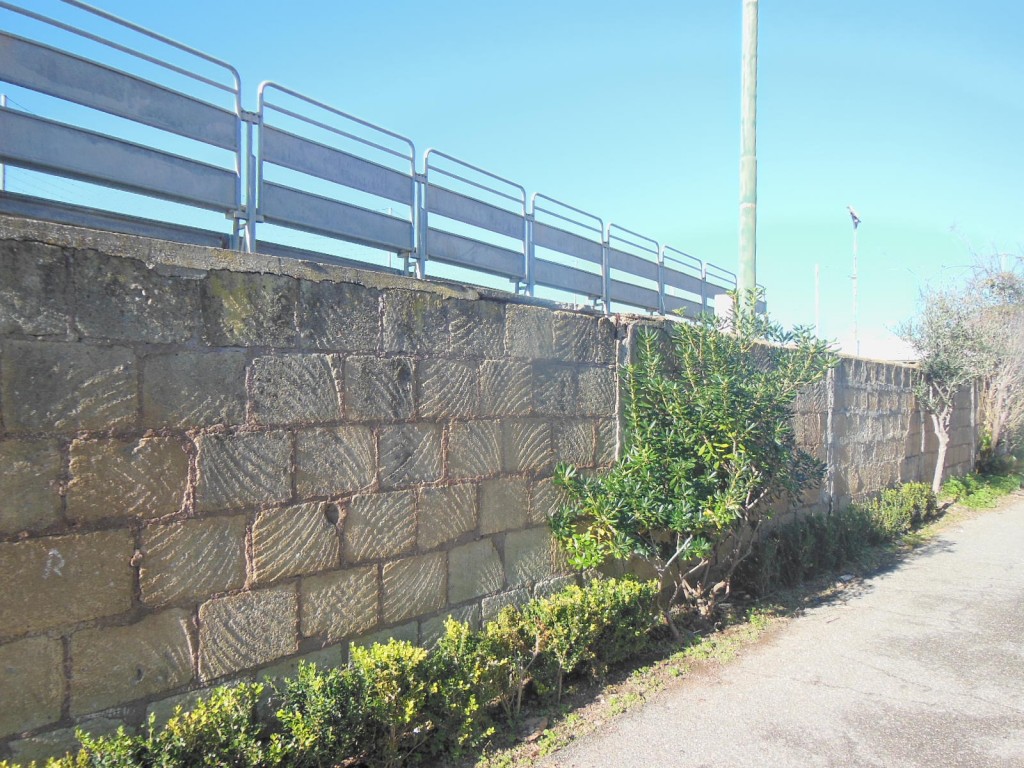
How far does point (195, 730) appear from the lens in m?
2.64

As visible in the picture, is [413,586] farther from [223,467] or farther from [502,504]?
[223,467]

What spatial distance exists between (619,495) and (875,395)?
6014 millimetres

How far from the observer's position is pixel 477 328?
4039 mm

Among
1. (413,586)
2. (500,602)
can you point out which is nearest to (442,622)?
(413,586)

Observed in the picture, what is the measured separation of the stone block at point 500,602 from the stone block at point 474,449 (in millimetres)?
690

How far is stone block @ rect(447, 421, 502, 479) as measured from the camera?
390 centimetres

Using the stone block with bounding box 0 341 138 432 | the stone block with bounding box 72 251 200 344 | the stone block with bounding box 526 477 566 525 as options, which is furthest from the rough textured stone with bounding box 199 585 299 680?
the stone block with bounding box 526 477 566 525

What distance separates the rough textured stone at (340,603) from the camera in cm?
324

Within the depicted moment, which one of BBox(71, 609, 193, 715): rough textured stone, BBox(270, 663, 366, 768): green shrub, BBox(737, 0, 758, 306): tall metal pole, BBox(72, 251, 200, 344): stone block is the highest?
BBox(737, 0, 758, 306): tall metal pole

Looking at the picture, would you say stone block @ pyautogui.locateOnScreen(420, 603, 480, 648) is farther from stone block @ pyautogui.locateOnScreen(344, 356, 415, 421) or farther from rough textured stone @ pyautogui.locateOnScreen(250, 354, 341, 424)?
rough textured stone @ pyautogui.locateOnScreen(250, 354, 341, 424)

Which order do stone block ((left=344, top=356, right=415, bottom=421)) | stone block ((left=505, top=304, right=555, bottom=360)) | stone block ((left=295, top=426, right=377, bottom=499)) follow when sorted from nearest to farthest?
stone block ((left=295, top=426, right=377, bottom=499)) → stone block ((left=344, top=356, right=415, bottom=421)) → stone block ((left=505, top=304, right=555, bottom=360))

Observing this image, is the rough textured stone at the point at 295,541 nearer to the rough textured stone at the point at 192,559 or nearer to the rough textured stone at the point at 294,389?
the rough textured stone at the point at 192,559

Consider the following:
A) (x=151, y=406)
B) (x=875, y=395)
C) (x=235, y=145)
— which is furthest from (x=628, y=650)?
(x=875, y=395)

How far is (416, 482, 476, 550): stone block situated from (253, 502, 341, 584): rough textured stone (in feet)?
1.66
